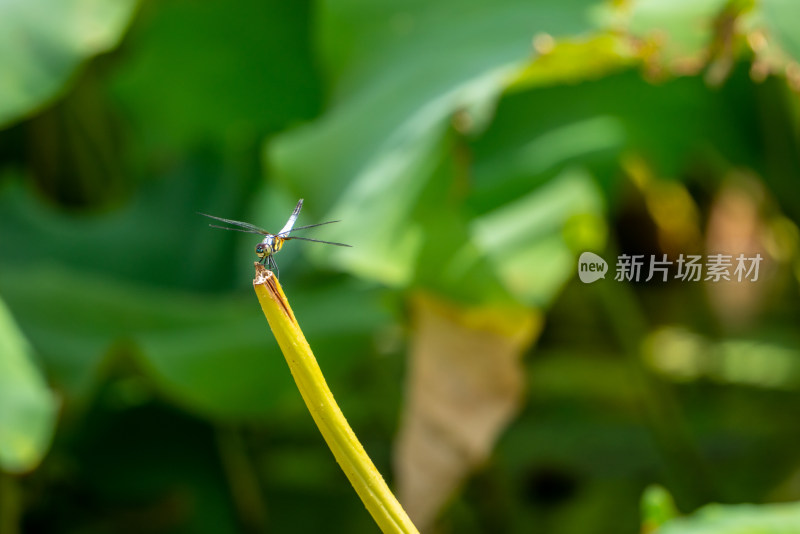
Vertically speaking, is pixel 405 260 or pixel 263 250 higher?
pixel 405 260

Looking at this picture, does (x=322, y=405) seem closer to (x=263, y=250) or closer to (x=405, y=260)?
(x=263, y=250)

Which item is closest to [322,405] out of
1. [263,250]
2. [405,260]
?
[263,250]

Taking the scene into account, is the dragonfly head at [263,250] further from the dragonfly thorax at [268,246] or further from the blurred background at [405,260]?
the blurred background at [405,260]

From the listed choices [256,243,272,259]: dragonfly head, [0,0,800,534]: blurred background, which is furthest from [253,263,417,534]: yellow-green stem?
[0,0,800,534]: blurred background

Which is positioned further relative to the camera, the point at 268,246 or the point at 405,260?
the point at 405,260

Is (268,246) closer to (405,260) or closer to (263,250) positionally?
(263,250)

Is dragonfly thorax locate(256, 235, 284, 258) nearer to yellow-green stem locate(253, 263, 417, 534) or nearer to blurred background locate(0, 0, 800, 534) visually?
yellow-green stem locate(253, 263, 417, 534)
